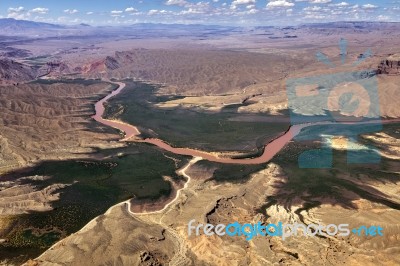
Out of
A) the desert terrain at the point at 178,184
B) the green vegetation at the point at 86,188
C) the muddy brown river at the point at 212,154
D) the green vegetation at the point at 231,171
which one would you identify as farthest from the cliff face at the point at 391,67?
the green vegetation at the point at 86,188

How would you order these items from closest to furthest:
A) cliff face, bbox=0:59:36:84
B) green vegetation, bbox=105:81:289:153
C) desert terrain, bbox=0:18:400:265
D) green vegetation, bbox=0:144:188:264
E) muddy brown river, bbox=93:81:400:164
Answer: desert terrain, bbox=0:18:400:265 → green vegetation, bbox=0:144:188:264 → muddy brown river, bbox=93:81:400:164 → green vegetation, bbox=105:81:289:153 → cliff face, bbox=0:59:36:84

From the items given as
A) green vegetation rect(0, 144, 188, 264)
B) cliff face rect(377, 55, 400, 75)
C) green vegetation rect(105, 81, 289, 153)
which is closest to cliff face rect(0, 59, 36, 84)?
green vegetation rect(105, 81, 289, 153)

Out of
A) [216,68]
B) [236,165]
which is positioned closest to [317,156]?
[236,165]

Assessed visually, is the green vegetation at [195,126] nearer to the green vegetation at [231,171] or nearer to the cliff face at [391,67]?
the green vegetation at [231,171]

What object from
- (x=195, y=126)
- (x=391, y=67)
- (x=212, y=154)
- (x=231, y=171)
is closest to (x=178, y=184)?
(x=231, y=171)

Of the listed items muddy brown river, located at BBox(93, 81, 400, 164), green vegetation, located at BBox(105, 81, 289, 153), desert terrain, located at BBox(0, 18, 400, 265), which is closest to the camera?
desert terrain, located at BBox(0, 18, 400, 265)

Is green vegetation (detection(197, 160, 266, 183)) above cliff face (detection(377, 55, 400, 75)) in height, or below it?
below

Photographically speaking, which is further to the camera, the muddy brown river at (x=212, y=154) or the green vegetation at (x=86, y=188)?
the muddy brown river at (x=212, y=154)

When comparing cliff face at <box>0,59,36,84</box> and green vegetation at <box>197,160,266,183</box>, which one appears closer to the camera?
green vegetation at <box>197,160,266,183</box>

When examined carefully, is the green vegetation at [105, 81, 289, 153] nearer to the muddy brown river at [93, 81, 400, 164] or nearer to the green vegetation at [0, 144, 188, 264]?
the muddy brown river at [93, 81, 400, 164]
